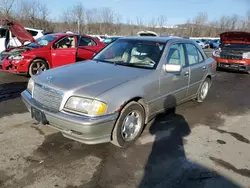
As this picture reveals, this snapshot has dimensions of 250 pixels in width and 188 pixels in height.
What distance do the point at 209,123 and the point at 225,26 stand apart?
186 feet

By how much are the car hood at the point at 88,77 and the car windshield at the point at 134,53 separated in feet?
0.76

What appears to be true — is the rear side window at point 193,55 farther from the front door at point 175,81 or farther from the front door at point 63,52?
the front door at point 63,52

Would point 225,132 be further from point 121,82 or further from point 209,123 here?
point 121,82

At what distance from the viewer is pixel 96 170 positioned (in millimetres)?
2758

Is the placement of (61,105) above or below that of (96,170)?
above

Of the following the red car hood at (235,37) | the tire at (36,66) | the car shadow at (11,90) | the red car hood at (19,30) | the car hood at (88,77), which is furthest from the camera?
the red car hood at (235,37)

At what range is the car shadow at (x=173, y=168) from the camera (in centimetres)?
259

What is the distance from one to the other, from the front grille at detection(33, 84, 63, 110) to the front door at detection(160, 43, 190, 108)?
1.69 meters

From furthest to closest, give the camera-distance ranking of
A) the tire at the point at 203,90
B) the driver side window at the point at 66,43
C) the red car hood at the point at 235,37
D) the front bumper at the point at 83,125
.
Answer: the red car hood at the point at 235,37 → the driver side window at the point at 66,43 → the tire at the point at 203,90 → the front bumper at the point at 83,125

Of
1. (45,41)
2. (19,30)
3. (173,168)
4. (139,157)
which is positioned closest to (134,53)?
(139,157)

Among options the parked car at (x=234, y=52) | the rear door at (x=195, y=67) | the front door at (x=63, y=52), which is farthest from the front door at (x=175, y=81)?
the parked car at (x=234, y=52)

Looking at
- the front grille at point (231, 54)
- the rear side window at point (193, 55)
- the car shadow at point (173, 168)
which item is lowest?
the car shadow at point (173, 168)

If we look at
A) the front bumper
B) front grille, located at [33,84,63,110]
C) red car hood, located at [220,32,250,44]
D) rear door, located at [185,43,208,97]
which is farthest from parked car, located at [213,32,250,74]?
front grille, located at [33,84,63,110]

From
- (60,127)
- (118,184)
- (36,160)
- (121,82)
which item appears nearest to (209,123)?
(121,82)
